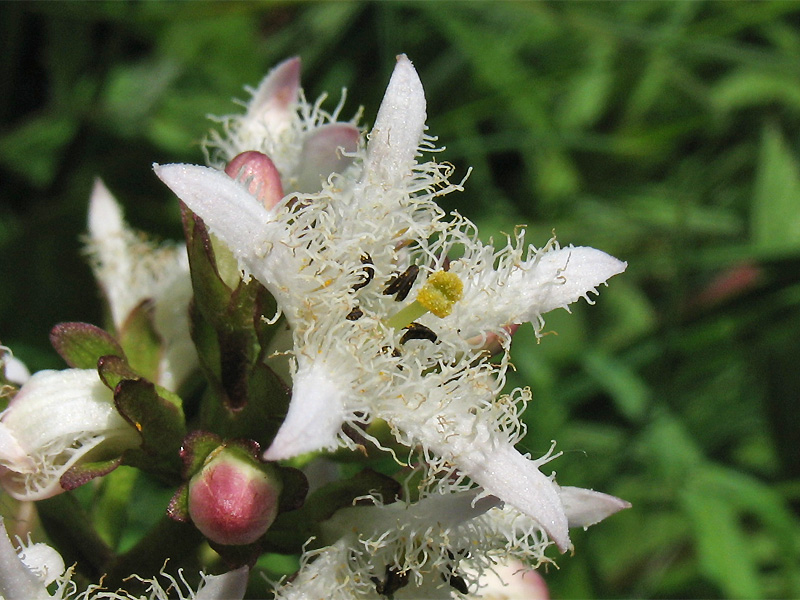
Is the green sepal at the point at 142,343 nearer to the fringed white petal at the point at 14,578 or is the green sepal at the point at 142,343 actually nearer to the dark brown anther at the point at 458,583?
the fringed white petal at the point at 14,578

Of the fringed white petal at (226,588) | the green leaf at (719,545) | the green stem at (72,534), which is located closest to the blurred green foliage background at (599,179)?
the green leaf at (719,545)

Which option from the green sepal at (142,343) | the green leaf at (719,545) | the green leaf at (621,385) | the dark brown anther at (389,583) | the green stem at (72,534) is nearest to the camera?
the dark brown anther at (389,583)

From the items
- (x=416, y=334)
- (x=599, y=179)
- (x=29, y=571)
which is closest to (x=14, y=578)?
(x=29, y=571)

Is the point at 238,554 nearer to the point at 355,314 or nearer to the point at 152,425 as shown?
the point at 152,425

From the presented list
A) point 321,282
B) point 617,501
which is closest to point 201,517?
point 321,282

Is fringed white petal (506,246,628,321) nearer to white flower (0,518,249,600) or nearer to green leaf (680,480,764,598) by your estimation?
white flower (0,518,249,600)

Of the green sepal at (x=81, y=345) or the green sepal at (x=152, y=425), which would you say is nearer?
the green sepal at (x=152, y=425)

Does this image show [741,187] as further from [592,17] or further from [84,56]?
[84,56]
